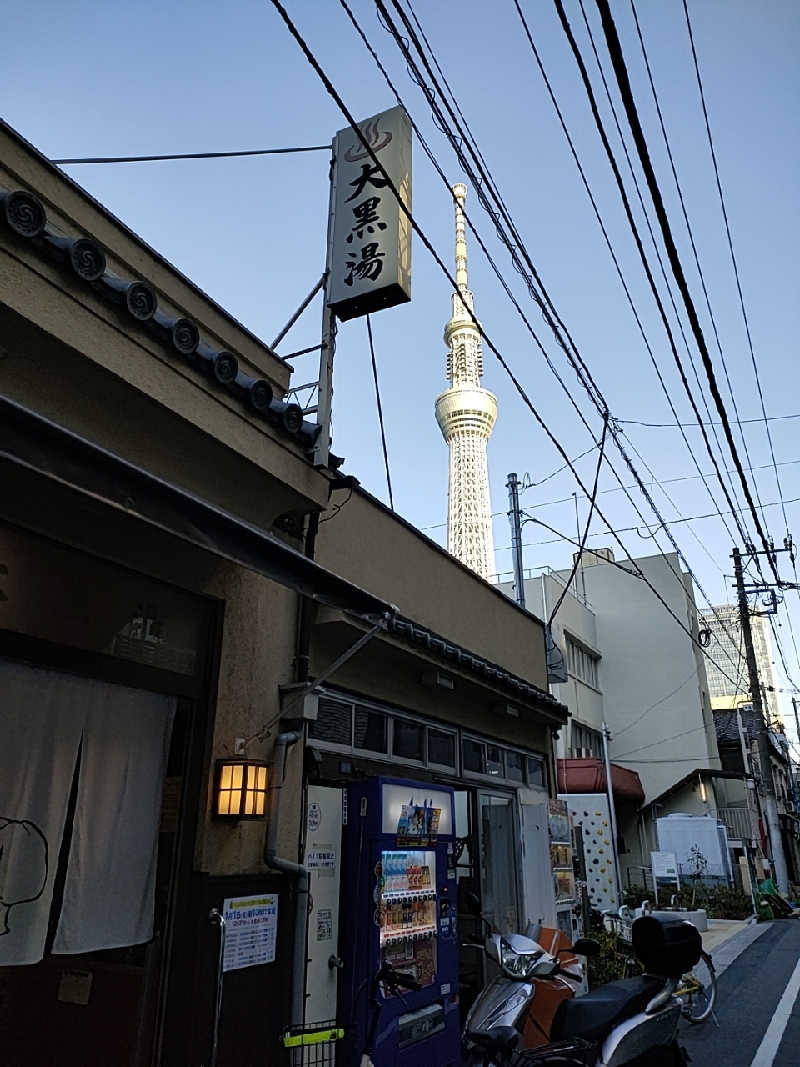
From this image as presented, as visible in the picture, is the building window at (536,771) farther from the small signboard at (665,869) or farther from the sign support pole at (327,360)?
the small signboard at (665,869)

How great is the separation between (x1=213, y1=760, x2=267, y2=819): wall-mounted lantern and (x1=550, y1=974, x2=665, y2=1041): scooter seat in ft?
9.03

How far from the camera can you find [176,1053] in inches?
199

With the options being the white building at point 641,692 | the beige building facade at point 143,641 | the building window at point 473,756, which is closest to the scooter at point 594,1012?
the beige building facade at point 143,641

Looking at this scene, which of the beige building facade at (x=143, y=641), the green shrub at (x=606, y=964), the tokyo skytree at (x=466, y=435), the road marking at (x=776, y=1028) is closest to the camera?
the beige building facade at (x=143, y=641)

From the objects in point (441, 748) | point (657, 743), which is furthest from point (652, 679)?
point (441, 748)

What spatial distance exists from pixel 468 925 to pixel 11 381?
360 inches

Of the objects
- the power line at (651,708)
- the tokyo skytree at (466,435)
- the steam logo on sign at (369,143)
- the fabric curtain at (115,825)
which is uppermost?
the tokyo skytree at (466,435)

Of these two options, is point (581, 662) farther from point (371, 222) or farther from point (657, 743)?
point (371, 222)

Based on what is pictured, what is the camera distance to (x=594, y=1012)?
5.54 meters

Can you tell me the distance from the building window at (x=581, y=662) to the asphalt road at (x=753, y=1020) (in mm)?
17272

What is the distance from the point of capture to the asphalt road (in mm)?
7410

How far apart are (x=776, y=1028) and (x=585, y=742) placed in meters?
23.1

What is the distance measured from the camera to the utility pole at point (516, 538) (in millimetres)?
17469

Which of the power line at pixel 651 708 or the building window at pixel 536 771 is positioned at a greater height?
the power line at pixel 651 708
